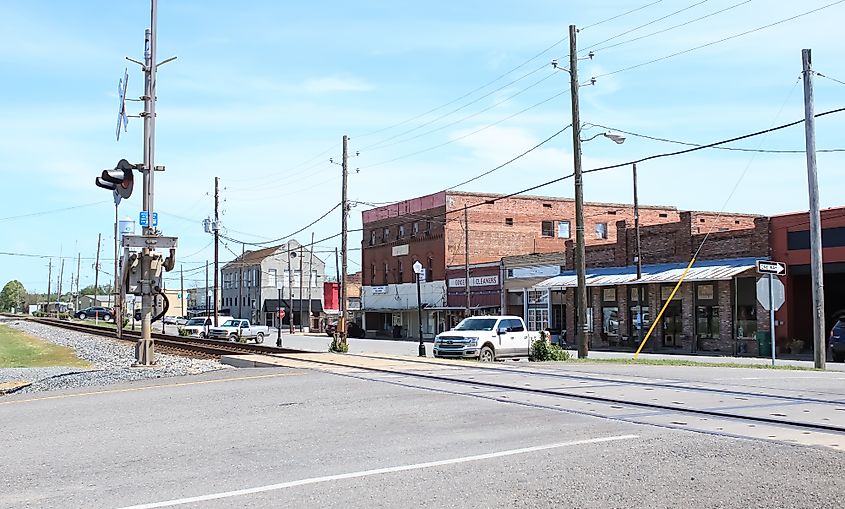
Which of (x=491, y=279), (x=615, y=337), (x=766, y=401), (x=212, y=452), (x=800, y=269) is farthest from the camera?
(x=491, y=279)

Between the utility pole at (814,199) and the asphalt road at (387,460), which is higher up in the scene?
the utility pole at (814,199)

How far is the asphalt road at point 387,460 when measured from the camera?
7.27 metres

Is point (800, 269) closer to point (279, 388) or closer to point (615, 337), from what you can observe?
point (615, 337)

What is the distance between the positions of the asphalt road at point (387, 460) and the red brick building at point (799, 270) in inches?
1159

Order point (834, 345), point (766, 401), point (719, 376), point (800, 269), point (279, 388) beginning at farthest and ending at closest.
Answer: point (800, 269) → point (834, 345) → point (719, 376) → point (279, 388) → point (766, 401)

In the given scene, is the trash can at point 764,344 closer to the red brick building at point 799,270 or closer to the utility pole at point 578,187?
the red brick building at point 799,270

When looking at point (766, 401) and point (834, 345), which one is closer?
point (766, 401)

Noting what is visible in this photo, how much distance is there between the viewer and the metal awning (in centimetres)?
4112

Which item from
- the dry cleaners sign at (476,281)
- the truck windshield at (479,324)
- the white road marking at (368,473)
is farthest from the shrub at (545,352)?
the dry cleaners sign at (476,281)

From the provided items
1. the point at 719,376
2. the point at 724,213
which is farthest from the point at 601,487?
the point at 724,213

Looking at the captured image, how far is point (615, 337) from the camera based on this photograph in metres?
49.9

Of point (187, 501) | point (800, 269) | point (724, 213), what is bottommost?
point (187, 501)

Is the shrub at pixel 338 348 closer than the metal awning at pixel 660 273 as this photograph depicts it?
Yes

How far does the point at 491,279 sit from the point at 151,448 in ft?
171
